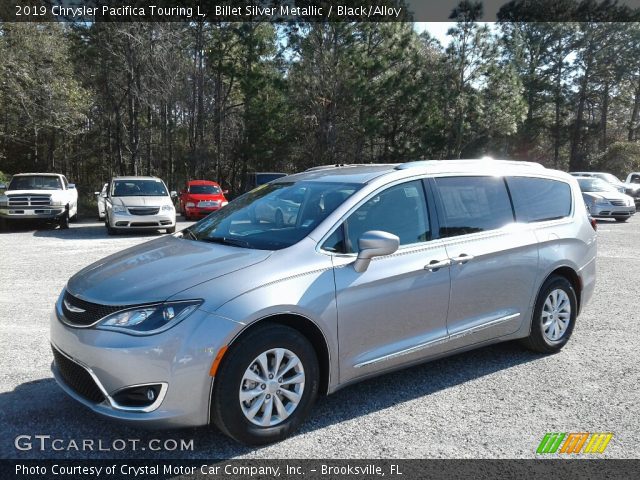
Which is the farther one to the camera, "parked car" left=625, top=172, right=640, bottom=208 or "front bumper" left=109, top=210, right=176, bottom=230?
"parked car" left=625, top=172, right=640, bottom=208

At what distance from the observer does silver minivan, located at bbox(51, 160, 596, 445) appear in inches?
121

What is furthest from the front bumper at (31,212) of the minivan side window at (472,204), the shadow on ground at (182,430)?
the minivan side window at (472,204)

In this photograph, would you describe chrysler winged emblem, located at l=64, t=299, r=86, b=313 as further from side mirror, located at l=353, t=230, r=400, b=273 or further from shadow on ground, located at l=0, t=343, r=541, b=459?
side mirror, located at l=353, t=230, r=400, b=273

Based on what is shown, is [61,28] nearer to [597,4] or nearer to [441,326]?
[441,326]

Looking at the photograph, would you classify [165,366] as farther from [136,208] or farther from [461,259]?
[136,208]

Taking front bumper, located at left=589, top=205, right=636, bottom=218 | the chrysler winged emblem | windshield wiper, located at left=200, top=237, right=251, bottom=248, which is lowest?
front bumper, located at left=589, top=205, right=636, bottom=218

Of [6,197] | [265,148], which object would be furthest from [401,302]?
[265,148]

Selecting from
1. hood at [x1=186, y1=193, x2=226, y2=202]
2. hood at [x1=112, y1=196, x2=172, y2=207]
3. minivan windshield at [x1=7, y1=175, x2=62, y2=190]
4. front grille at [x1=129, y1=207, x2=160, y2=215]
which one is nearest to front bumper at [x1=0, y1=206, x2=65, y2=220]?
minivan windshield at [x1=7, y1=175, x2=62, y2=190]

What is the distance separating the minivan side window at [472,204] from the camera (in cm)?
429

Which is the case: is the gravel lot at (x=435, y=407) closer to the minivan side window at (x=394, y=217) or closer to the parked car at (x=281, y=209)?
the minivan side window at (x=394, y=217)

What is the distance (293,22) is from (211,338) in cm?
2918

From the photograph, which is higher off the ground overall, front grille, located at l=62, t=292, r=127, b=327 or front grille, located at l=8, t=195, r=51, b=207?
front grille, located at l=8, t=195, r=51, b=207

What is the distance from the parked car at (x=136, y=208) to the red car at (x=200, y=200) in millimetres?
5009

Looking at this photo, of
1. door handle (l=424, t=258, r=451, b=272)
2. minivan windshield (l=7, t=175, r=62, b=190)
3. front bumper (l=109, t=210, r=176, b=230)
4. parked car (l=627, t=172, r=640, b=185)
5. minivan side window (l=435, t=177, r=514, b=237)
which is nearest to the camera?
door handle (l=424, t=258, r=451, b=272)
